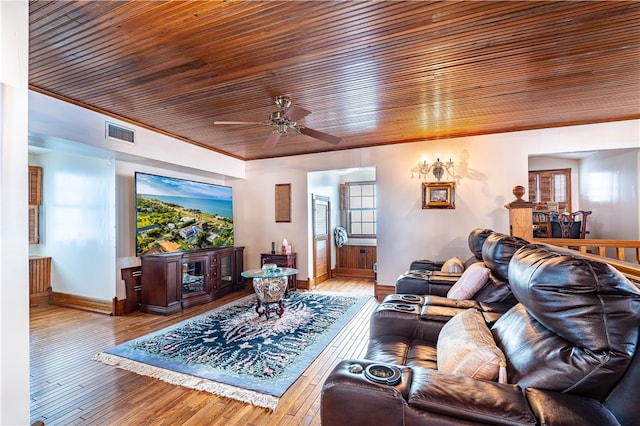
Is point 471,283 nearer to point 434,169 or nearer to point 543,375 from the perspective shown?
point 543,375

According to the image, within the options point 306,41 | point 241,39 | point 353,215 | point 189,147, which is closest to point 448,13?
point 306,41

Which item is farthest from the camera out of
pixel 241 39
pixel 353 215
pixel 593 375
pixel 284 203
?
pixel 353 215

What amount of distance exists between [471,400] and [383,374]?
0.32 metres

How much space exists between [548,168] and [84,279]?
894 centimetres

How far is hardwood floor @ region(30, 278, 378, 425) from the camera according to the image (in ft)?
6.61

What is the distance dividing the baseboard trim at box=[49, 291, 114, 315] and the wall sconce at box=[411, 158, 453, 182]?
5.19 m

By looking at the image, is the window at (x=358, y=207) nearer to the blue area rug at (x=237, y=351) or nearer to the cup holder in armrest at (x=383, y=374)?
the blue area rug at (x=237, y=351)

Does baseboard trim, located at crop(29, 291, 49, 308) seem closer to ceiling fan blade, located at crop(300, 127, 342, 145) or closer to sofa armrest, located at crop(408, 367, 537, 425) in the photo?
ceiling fan blade, located at crop(300, 127, 342, 145)

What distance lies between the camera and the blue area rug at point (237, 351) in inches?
94.9

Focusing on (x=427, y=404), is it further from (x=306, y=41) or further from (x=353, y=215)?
(x=353, y=215)

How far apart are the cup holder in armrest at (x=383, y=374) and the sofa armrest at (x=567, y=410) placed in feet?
1.49

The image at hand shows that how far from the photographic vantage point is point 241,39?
218 centimetres

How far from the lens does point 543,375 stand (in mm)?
1110

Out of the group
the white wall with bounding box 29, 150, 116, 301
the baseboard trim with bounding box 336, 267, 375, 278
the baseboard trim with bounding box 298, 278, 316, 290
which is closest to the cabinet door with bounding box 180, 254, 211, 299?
the white wall with bounding box 29, 150, 116, 301
